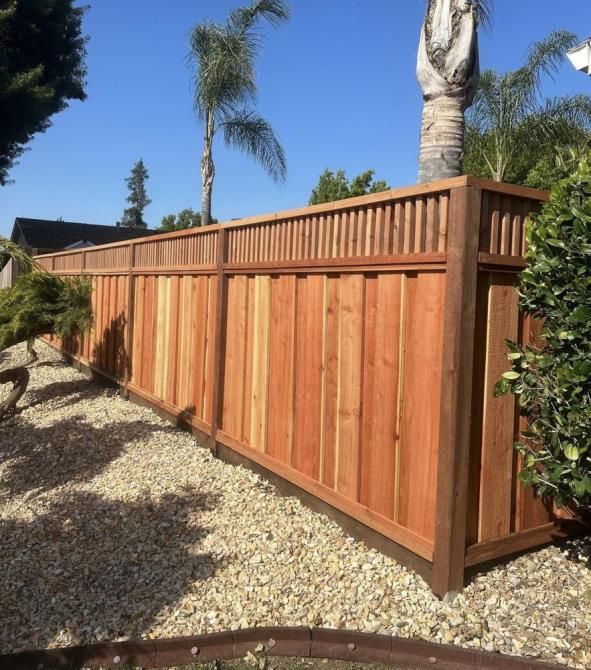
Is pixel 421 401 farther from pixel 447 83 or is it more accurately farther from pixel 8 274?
pixel 8 274

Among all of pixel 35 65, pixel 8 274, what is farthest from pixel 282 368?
pixel 8 274

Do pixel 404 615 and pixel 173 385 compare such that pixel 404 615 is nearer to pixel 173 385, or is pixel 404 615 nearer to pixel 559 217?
pixel 559 217

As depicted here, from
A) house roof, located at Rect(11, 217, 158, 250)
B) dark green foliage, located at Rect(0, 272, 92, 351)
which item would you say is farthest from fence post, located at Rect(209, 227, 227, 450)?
house roof, located at Rect(11, 217, 158, 250)

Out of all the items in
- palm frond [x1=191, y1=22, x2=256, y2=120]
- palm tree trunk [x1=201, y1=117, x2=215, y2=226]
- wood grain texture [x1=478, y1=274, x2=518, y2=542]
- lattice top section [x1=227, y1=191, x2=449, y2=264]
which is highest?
palm frond [x1=191, y1=22, x2=256, y2=120]

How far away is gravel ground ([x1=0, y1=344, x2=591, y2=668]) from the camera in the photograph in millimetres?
3129

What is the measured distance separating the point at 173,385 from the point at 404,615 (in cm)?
411

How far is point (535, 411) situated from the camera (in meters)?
3.36

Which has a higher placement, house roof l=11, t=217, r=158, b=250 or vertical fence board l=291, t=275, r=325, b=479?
house roof l=11, t=217, r=158, b=250

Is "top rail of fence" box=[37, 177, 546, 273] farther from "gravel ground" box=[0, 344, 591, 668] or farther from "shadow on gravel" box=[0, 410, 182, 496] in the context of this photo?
"shadow on gravel" box=[0, 410, 182, 496]

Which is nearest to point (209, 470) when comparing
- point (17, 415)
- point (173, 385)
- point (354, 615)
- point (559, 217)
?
point (173, 385)

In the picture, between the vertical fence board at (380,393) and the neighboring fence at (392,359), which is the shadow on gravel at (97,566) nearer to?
the neighboring fence at (392,359)

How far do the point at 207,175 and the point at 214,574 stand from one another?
15.2m

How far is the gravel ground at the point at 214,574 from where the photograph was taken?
3129 millimetres

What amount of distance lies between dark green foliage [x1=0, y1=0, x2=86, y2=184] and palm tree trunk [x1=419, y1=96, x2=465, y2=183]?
15577 millimetres
